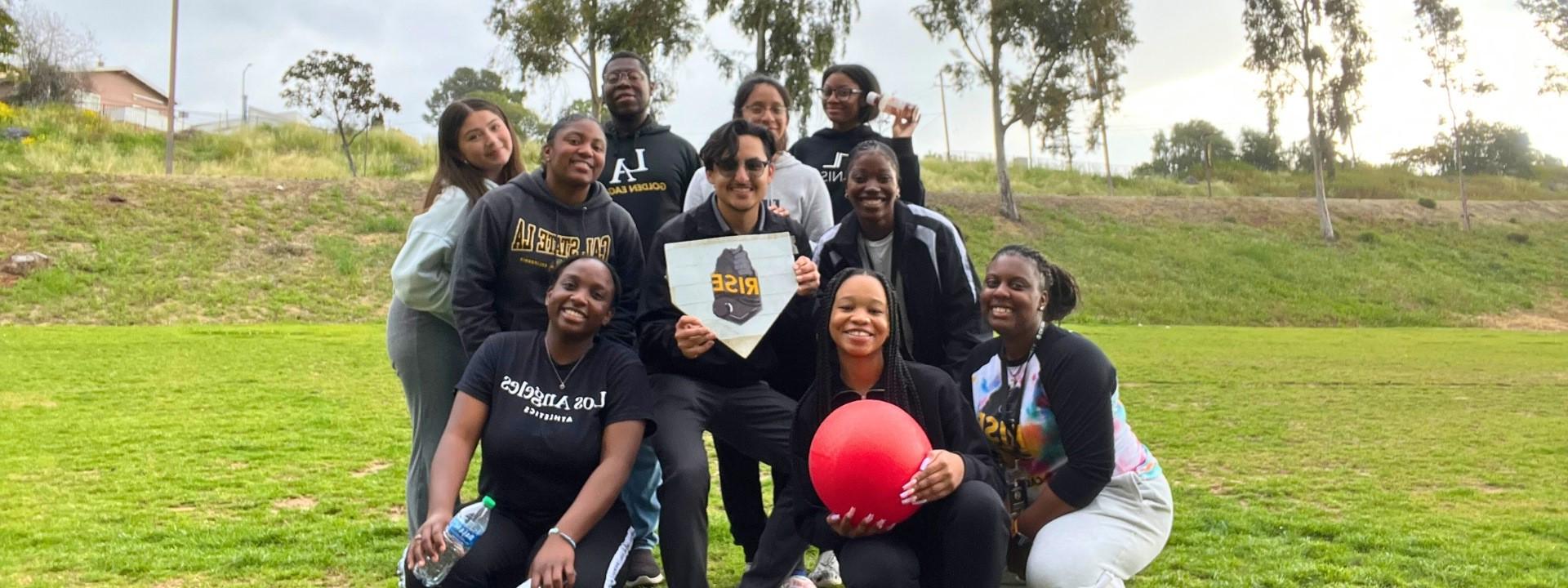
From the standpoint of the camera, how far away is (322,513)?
6137mm

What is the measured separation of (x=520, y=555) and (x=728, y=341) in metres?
1.05

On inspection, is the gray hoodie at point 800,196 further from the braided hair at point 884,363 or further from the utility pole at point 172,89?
the utility pole at point 172,89

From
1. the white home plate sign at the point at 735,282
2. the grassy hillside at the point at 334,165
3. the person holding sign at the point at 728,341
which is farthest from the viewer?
the grassy hillside at the point at 334,165

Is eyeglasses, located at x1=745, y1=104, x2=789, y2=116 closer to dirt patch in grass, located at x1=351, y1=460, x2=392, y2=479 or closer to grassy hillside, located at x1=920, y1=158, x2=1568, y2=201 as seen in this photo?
dirt patch in grass, located at x1=351, y1=460, x2=392, y2=479

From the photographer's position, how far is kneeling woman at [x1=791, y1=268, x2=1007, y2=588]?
3535mm

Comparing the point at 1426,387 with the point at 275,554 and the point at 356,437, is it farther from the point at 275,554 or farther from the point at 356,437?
the point at 275,554

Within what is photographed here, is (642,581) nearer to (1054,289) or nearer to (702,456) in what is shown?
(702,456)

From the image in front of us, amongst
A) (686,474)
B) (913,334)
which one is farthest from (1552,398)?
(686,474)

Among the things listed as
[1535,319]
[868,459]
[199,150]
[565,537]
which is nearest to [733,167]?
[868,459]

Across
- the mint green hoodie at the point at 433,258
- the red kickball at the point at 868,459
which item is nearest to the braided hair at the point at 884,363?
the red kickball at the point at 868,459

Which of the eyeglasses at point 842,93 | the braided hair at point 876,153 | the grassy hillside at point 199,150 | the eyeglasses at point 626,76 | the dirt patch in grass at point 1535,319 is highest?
the grassy hillside at point 199,150

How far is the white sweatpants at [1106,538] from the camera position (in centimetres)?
372

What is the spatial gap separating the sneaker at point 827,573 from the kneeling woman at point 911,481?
979 mm

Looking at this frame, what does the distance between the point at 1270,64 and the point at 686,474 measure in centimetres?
3499
